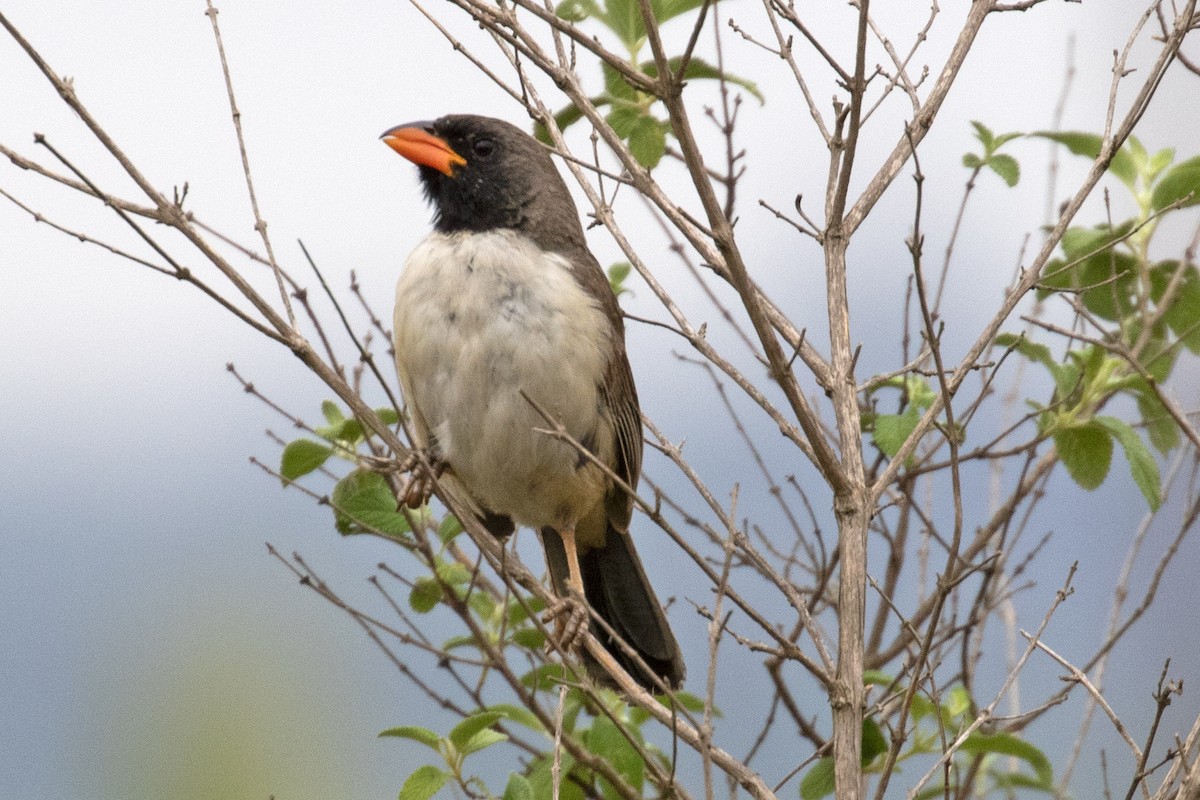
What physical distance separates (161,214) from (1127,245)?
309cm

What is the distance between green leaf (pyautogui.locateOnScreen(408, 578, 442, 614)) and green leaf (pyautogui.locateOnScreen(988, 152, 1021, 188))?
2.11m

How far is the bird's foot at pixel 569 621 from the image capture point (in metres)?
4.20

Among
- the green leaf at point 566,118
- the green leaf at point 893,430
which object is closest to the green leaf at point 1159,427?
the green leaf at point 893,430

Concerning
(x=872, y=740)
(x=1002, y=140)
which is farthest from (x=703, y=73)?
(x=872, y=740)

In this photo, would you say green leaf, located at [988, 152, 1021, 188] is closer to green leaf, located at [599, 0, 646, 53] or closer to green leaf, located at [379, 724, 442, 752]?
green leaf, located at [599, 0, 646, 53]

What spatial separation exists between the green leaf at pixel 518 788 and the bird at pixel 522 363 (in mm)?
738

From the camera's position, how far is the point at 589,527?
501 centimetres

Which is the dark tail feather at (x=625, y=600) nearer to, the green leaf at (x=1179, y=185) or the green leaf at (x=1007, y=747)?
the green leaf at (x=1007, y=747)

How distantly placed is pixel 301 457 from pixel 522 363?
27.9 inches

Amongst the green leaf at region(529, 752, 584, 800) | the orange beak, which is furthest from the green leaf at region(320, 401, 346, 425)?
the green leaf at region(529, 752, 584, 800)

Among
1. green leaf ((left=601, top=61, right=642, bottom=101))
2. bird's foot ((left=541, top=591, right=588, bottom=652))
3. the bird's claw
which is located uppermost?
green leaf ((left=601, top=61, right=642, bottom=101))

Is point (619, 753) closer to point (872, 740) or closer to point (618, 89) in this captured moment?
point (872, 740)

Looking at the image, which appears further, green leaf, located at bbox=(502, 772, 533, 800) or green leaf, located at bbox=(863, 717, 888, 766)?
green leaf, located at bbox=(863, 717, 888, 766)

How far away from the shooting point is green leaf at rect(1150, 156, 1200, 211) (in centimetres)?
422
